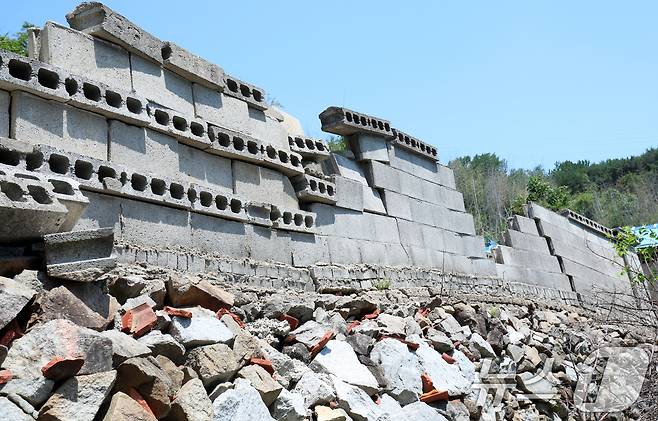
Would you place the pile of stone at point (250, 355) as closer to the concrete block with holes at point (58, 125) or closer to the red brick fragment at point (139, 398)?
the red brick fragment at point (139, 398)

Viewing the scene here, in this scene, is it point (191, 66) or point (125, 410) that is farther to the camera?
point (191, 66)

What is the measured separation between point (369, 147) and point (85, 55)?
426 cm

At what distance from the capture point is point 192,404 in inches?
151

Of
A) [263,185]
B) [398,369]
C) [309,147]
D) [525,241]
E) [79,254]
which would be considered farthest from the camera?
[525,241]

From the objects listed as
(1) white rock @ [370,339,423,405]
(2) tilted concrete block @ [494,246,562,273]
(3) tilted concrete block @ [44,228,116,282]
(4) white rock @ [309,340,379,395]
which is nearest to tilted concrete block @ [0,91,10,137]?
(3) tilted concrete block @ [44,228,116,282]

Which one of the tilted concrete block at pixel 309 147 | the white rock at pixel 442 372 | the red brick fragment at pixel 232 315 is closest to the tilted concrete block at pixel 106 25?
the tilted concrete block at pixel 309 147

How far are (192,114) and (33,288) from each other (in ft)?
9.89

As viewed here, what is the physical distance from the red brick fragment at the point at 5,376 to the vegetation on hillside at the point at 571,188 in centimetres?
2086

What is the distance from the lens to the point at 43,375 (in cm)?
330

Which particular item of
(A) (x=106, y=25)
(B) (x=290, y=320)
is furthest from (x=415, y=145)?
(A) (x=106, y=25)

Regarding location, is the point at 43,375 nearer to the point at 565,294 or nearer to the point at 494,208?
the point at 565,294

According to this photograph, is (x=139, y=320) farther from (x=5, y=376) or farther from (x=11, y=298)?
(x=5, y=376)

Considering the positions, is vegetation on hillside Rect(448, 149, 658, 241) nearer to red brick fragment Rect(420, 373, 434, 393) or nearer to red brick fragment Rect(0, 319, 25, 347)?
red brick fragment Rect(420, 373, 434, 393)

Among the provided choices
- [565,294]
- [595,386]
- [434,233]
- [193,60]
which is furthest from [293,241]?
[565,294]
